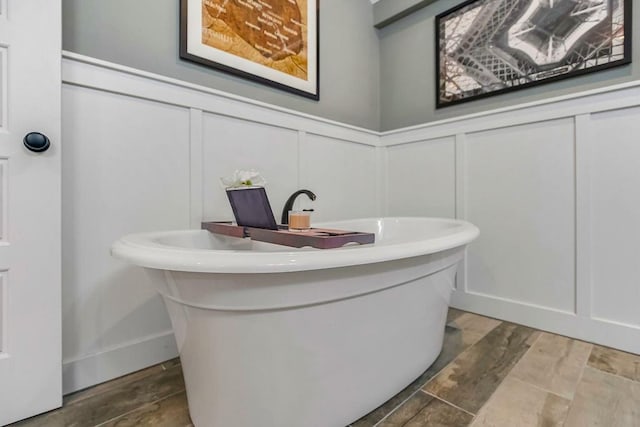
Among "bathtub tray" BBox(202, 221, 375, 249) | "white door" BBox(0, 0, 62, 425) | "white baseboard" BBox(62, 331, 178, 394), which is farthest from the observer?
"white baseboard" BBox(62, 331, 178, 394)

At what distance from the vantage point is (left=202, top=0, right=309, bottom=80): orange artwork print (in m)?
1.49

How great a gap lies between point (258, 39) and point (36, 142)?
117 centimetres

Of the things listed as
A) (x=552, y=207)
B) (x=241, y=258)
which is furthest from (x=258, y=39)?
(x=552, y=207)

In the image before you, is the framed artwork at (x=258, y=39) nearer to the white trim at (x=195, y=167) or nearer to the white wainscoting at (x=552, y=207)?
the white trim at (x=195, y=167)

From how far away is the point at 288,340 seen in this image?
756 mm

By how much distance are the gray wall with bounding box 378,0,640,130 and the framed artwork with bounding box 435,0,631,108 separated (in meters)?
0.05

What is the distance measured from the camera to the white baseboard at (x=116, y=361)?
43.4 inches

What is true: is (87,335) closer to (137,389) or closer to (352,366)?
(137,389)

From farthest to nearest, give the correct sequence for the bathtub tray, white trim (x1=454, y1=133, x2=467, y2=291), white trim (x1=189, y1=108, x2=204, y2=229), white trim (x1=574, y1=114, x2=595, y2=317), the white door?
white trim (x1=454, y1=133, x2=467, y2=291)
white trim (x1=574, y1=114, x2=595, y2=317)
white trim (x1=189, y1=108, x2=204, y2=229)
the white door
the bathtub tray

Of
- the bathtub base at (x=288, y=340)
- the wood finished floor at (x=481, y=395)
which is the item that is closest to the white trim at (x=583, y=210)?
the wood finished floor at (x=481, y=395)

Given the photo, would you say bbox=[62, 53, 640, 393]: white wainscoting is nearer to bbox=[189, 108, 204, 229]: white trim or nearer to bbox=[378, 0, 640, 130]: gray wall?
bbox=[189, 108, 204, 229]: white trim

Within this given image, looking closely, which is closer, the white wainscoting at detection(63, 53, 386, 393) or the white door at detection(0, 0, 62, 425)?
the white door at detection(0, 0, 62, 425)

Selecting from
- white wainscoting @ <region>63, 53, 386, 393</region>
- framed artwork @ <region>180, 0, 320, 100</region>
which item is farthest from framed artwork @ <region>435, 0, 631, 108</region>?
white wainscoting @ <region>63, 53, 386, 393</region>

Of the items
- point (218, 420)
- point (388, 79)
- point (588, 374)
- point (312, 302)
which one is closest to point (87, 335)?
point (218, 420)
